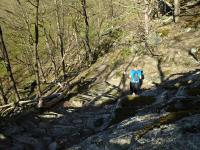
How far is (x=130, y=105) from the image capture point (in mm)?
23344

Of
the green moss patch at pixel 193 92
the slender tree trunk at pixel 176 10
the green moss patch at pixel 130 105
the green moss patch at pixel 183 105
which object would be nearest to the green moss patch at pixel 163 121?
the green moss patch at pixel 183 105

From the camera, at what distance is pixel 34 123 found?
23.0 metres

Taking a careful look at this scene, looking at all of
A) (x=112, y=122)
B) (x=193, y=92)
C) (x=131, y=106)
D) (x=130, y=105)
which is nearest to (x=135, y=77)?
(x=130, y=105)

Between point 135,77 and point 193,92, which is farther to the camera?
point 135,77

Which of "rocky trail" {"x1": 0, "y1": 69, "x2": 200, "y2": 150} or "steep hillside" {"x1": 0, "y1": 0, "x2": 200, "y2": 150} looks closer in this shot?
"rocky trail" {"x1": 0, "y1": 69, "x2": 200, "y2": 150}

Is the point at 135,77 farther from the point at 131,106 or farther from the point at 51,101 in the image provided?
the point at 51,101

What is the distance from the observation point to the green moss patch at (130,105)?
2146cm

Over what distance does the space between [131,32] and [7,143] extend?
2569 centimetres

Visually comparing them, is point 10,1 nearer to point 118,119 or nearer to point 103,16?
point 103,16

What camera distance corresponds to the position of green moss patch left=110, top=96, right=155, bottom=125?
70.4 feet

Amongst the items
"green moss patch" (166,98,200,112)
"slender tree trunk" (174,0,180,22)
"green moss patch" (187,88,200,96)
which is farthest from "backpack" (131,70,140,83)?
"slender tree trunk" (174,0,180,22)

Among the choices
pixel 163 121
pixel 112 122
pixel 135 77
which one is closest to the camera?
pixel 163 121

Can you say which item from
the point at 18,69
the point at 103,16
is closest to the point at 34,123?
the point at 103,16

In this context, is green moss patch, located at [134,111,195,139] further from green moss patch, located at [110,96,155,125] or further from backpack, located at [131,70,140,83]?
backpack, located at [131,70,140,83]
